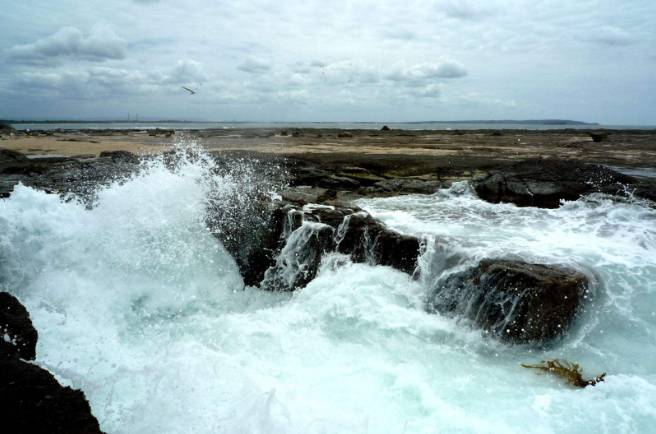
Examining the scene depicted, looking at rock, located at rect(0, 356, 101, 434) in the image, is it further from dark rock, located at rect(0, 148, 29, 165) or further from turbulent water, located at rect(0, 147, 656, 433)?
dark rock, located at rect(0, 148, 29, 165)

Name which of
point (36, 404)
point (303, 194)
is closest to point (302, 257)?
point (303, 194)

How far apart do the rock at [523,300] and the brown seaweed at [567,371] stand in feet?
1.58

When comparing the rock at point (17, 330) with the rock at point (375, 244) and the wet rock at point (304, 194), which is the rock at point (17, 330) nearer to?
the rock at point (375, 244)

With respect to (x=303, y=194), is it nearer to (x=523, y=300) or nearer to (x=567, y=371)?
(x=523, y=300)

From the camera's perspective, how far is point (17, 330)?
4.93 m

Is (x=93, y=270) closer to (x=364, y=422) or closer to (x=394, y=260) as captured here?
(x=394, y=260)

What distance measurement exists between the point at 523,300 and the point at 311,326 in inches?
121

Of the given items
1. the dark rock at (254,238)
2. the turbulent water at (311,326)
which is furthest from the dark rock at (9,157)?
the dark rock at (254,238)

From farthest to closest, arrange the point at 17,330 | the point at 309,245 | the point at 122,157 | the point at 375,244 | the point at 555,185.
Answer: the point at 122,157 → the point at 555,185 → the point at 309,245 → the point at 375,244 → the point at 17,330

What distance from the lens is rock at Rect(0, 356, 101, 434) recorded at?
3.44 metres

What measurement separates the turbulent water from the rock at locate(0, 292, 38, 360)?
53cm

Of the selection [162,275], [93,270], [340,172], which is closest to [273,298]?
[162,275]

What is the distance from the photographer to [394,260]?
8.22m

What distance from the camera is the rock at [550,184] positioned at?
35.6ft
